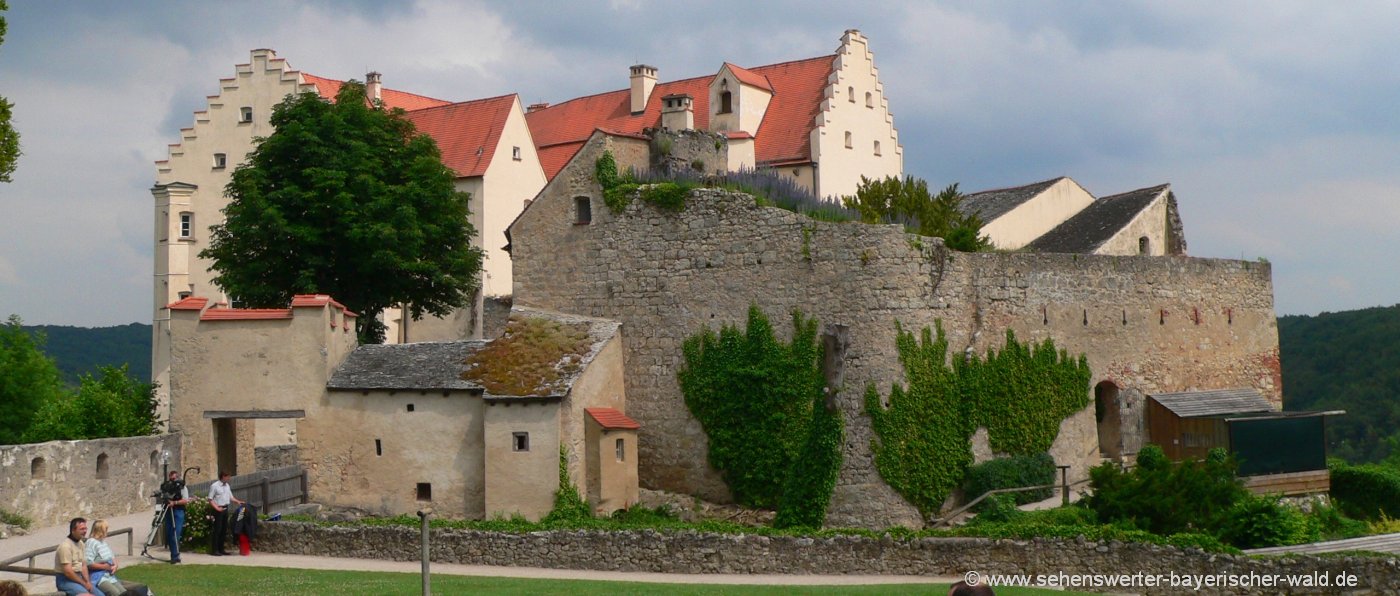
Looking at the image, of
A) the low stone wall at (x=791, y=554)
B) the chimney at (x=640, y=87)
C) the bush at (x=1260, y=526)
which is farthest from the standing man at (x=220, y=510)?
the chimney at (x=640, y=87)

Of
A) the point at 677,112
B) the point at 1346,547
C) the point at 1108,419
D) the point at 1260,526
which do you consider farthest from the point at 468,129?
the point at 1346,547

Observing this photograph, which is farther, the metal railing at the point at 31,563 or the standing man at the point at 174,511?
the standing man at the point at 174,511

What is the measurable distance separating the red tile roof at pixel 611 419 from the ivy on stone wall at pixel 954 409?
16.0 feet

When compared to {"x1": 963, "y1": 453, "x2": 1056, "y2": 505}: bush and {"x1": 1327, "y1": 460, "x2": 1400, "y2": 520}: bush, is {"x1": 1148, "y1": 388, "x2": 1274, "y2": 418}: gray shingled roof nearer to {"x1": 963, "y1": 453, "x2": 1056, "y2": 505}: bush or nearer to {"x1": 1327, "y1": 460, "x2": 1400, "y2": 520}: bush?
{"x1": 1327, "y1": 460, "x2": 1400, "y2": 520}: bush

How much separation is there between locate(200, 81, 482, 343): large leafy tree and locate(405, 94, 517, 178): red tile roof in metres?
10.0

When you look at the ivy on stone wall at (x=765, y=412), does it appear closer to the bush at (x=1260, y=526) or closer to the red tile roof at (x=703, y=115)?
the bush at (x=1260, y=526)

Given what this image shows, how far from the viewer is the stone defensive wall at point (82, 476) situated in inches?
1003

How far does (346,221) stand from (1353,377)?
173ft

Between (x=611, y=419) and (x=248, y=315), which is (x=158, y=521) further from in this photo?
(x=611, y=419)

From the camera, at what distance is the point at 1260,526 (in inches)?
942

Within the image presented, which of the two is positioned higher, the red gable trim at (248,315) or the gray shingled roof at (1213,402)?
the red gable trim at (248,315)

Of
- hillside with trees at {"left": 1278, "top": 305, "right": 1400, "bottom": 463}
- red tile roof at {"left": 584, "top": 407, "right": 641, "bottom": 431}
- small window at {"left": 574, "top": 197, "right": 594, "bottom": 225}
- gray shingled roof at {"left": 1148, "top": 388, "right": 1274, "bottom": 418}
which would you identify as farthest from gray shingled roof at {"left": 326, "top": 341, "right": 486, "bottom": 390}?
hillside with trees at {"left": 1278, "top": 305, "right": 1400, "bottom": 463}

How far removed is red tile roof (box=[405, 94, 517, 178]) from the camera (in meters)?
48.3

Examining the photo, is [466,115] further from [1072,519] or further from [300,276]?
[1072,519]
